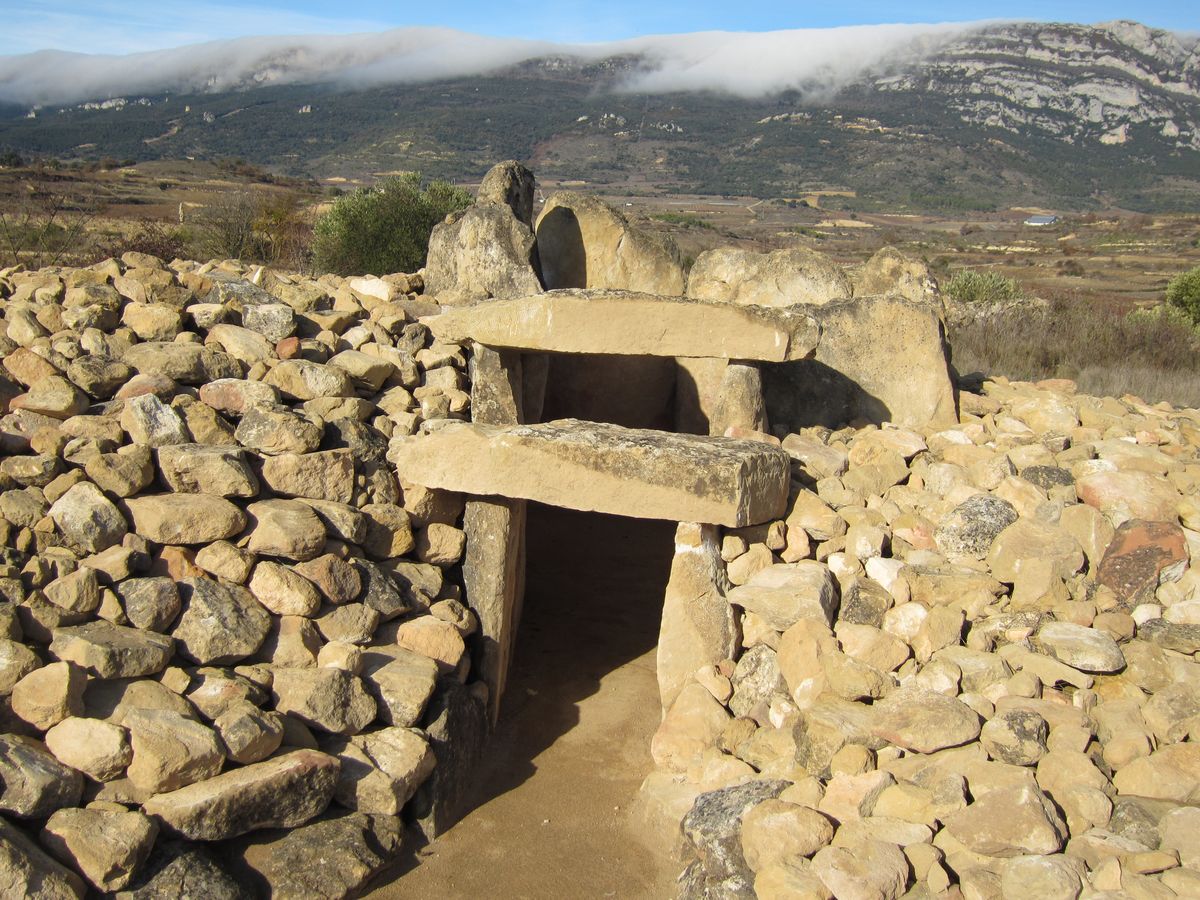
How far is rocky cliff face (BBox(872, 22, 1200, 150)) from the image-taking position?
302ft

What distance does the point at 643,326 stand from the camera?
528 cm

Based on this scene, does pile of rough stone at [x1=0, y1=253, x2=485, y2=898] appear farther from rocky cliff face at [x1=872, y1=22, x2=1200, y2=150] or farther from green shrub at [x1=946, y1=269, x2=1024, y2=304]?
rocky cliff face at [x1=872, y1=22, x2=1200, y2=150]

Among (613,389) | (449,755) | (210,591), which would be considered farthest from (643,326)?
(210,591)

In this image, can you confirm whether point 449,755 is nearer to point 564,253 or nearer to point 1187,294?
point 564,253

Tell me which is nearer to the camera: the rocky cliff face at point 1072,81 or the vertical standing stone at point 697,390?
the vertical standing stone at point 697,390

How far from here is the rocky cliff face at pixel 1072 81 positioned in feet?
302

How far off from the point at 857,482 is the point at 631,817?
2033mm

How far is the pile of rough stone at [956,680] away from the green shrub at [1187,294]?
31.8ft

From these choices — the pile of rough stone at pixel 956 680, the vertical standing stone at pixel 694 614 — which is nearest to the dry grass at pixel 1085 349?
the pile of rough stone at pixel 956 680

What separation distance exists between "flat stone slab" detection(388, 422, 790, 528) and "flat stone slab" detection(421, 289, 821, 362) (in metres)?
0.56

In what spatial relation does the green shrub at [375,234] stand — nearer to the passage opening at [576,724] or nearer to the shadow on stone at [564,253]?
the shadow on stone at [564,253]

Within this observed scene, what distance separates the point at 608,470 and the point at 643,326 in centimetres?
93

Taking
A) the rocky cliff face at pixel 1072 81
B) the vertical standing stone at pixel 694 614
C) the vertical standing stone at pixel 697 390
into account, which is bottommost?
the vertical standing stone at pixel 694 614

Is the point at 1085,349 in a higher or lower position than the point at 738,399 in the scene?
lower
